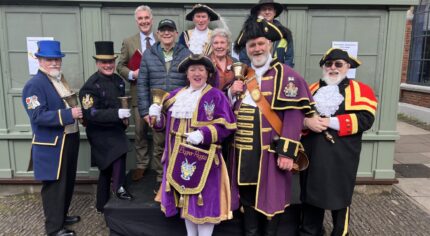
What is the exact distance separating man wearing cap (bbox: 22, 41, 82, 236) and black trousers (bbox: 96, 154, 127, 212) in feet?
1.17

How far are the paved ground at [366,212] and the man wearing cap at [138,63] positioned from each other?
2.65 feet

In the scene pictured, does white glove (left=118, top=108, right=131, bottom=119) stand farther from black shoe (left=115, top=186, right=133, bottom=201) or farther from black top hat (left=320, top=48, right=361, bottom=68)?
black top hat (left=320, top=48, right=361, bottom=68)

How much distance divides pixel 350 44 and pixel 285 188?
2552 millimetres

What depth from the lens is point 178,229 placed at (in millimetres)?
3418

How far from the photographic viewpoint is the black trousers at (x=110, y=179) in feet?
12.0

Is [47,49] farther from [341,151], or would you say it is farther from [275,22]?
[341,151]

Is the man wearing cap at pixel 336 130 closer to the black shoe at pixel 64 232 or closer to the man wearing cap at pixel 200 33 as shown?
the man wearing cap at pixel 200 33

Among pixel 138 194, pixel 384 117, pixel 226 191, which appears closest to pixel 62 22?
pixel 138 194

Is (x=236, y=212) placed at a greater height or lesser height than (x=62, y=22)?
lesser

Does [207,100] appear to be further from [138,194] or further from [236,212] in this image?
[138,194]

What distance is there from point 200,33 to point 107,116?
4.39 feet

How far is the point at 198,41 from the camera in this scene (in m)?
3.70

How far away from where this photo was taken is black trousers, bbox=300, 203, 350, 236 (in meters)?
3.15

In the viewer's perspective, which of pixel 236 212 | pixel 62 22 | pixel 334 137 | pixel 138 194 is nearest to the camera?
pixel 334 137
